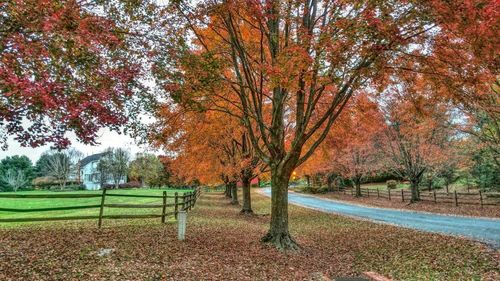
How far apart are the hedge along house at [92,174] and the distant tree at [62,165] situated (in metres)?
3.83

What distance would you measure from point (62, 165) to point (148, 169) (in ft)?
60.2

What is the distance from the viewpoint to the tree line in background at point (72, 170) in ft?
220

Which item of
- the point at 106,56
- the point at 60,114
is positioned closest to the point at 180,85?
the point at 106,56

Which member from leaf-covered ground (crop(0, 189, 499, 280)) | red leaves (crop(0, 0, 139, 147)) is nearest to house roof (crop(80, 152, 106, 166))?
leaf-covered ground (crop(0, 189, 499, 280))

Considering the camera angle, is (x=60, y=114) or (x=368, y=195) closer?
(x=60, y=114)

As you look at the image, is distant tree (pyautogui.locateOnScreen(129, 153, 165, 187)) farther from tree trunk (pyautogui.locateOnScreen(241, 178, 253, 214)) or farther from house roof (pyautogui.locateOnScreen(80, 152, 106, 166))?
tree trunk (pyautogui.locateOnScreen(241, 178, 253, 214))

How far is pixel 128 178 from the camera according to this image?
8275 centimetres

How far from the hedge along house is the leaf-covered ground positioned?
244 ft

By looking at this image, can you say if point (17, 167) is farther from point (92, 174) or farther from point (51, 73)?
point (51, 73)

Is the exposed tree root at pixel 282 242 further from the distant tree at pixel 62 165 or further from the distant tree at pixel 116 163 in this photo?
the distant tree at pixel 116 163

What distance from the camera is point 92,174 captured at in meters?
82.0

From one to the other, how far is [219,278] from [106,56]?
18.1 ft

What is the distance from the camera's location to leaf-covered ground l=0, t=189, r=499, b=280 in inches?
266

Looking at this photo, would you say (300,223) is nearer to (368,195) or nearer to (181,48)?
(181,48)
